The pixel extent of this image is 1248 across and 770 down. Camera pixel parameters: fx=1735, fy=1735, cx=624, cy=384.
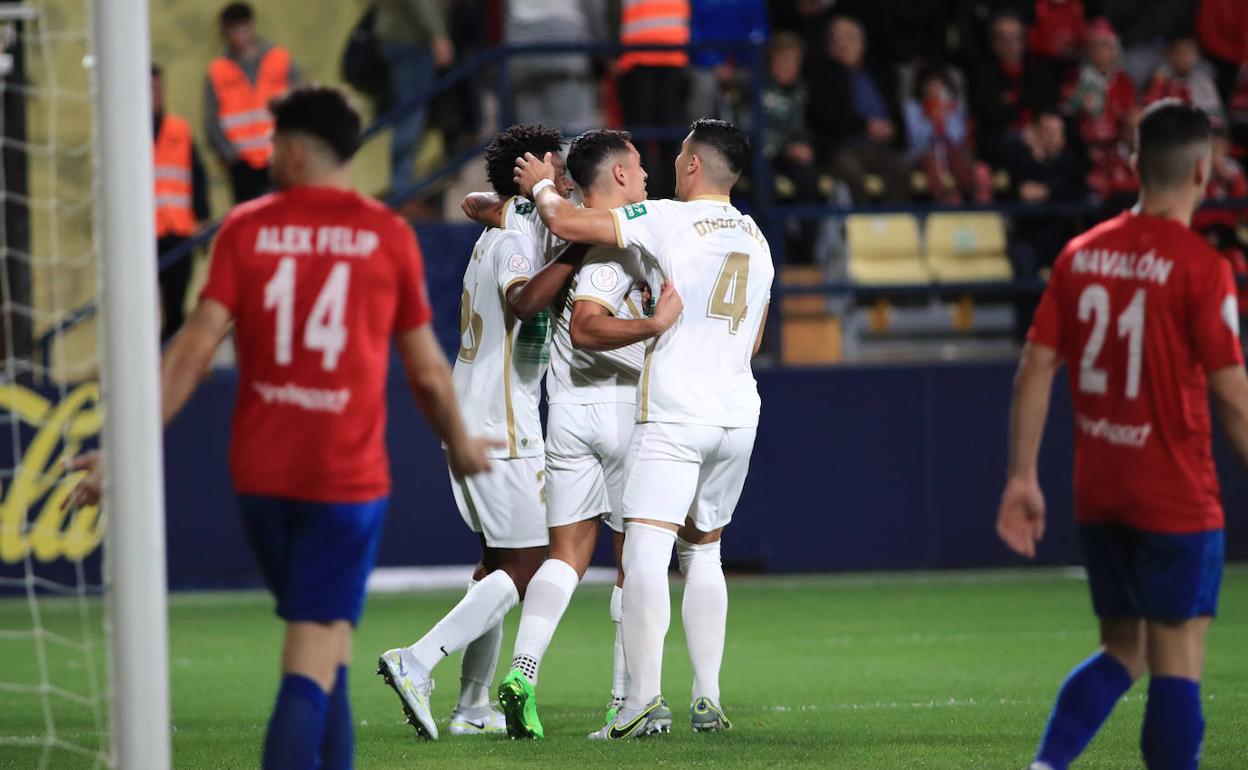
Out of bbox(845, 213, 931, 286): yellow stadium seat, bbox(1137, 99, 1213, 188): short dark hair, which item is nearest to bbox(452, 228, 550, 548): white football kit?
bbox(1137, 99, 1213, 188): short dark hair

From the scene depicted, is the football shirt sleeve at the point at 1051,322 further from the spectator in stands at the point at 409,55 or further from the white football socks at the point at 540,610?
the spectator in stands at the point at 409,55

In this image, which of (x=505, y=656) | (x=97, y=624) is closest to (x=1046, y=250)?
(x=505, y=656)

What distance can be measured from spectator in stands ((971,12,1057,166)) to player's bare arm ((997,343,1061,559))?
370 inches

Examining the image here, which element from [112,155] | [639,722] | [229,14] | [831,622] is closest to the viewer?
[112,155]

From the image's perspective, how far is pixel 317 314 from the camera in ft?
13.7

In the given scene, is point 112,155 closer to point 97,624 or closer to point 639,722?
point 639,722

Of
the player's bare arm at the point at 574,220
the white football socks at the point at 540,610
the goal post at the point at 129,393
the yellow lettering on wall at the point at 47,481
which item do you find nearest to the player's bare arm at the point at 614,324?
the player's bare arm at the point at 574,220

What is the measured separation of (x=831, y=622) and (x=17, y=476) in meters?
5.38

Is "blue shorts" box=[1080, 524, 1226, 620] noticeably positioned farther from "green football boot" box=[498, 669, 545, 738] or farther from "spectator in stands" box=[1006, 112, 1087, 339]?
"spectator in stands" box=[1006, 112, 1087, 339]

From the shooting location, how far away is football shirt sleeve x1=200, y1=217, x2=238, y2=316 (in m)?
4.17

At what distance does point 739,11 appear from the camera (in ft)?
42.7

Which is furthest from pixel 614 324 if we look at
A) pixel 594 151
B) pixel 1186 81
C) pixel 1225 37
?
pixel 1225 37

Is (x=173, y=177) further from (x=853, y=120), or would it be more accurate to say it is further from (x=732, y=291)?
(x=732, y=291)

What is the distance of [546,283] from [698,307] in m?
0.55
